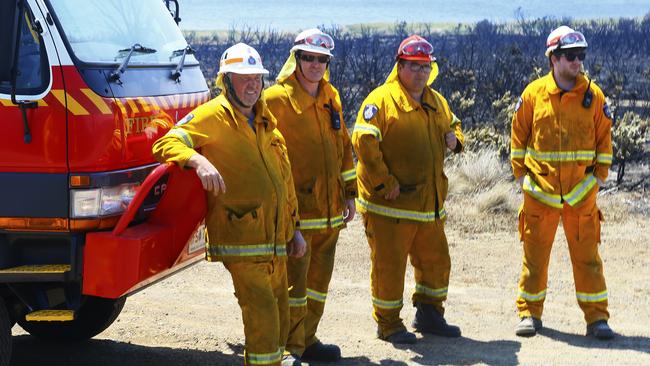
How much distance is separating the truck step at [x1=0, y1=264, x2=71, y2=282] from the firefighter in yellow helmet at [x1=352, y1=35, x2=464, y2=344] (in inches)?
89.4

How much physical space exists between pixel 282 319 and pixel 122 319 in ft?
7.37

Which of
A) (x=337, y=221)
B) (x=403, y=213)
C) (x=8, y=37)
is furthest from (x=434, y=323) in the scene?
(x=8, y=37)

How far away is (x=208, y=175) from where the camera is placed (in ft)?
15.9

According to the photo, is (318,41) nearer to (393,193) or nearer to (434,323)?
(393,193)

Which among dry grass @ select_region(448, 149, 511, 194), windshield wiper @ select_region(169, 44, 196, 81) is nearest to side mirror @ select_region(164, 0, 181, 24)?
windshield wiper @ select_region(169, 44, 196, 81)

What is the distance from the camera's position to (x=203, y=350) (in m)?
6.85

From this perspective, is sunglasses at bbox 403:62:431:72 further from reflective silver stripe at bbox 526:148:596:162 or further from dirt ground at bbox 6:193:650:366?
dirt ground at bbox 6:193:650:366

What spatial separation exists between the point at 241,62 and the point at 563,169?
2.74m

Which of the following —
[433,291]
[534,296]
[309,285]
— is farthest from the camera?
[534,296]

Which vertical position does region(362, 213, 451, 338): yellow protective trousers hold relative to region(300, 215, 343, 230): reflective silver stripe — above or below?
below

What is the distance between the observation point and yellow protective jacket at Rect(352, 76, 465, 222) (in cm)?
673

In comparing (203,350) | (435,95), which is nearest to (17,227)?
(203,350)

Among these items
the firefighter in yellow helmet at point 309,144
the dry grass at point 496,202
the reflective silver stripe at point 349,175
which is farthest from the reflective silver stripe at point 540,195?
the dry grass at point 496,202

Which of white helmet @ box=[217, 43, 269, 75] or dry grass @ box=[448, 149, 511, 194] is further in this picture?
dry grass @ box=[448, 149, 511, 194]
